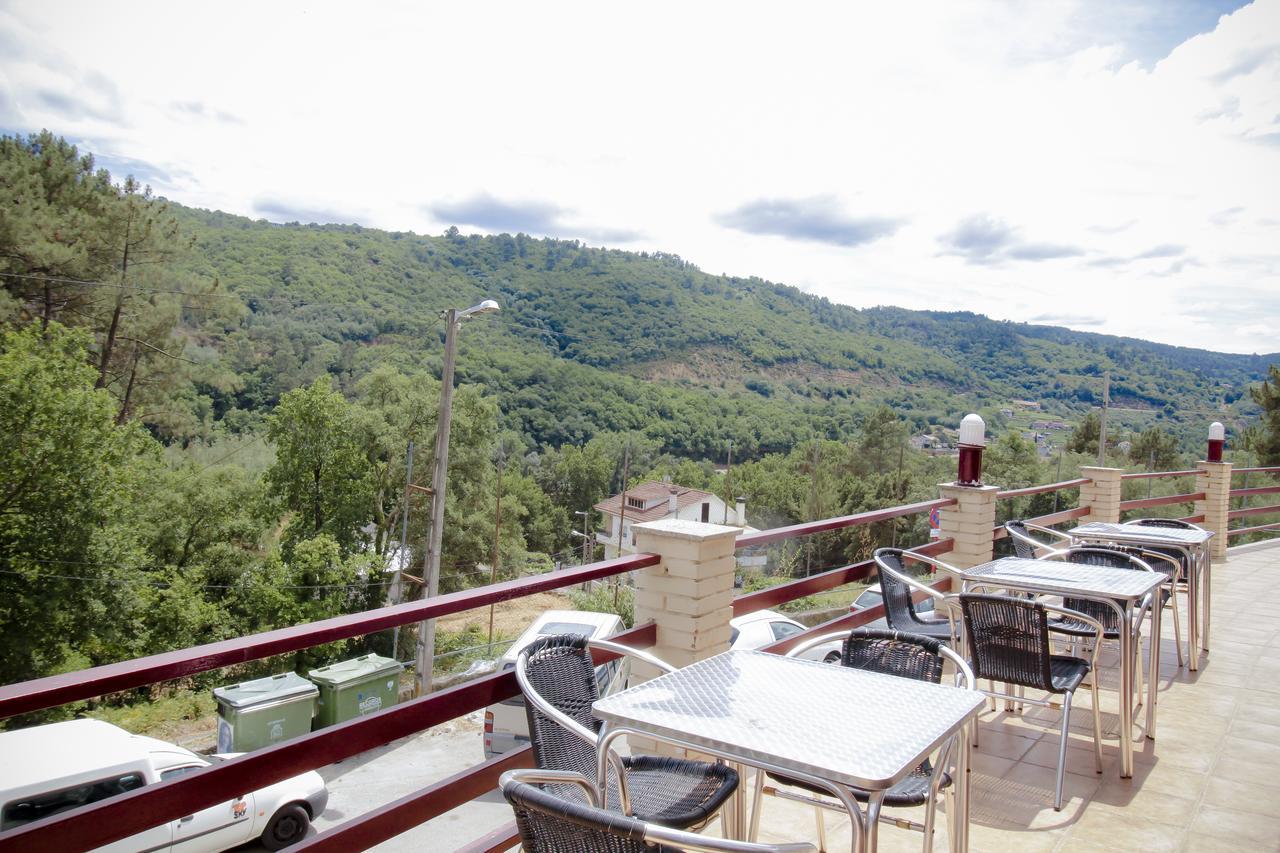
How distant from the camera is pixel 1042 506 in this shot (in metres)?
24.0

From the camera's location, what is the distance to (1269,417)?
18.5 meters

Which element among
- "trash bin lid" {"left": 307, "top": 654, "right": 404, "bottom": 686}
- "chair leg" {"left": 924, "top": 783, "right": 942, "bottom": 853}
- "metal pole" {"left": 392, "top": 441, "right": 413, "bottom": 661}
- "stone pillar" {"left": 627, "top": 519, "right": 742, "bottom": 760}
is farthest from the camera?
"metal pole" {"left": 392, "top": 441, "right": 413, "bottom": 661}

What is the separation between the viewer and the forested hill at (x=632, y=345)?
126 ft

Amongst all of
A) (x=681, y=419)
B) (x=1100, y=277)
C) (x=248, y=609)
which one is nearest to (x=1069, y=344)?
(x=681, y=419)

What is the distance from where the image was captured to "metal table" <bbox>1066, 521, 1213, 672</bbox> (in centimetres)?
451

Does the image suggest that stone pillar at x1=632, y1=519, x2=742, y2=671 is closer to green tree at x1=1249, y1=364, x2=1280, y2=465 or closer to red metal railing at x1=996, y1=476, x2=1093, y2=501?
red metal railing at x1=996, y1=476, x2=1093, y2=501

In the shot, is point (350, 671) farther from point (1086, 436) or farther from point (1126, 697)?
point (1086, 436)

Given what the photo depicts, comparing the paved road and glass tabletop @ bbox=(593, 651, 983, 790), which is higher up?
glass tabletop @ bbox=(593, 651, 983, 790)

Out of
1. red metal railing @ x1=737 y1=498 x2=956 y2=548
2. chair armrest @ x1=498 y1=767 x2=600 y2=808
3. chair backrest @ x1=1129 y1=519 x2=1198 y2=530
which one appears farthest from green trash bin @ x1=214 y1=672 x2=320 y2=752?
chair armrest @ x1=498 y1=767 x2=600 y2=808

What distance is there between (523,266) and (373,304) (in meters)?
23.2

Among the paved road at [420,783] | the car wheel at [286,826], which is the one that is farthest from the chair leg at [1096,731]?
the car wheel at [286,826]

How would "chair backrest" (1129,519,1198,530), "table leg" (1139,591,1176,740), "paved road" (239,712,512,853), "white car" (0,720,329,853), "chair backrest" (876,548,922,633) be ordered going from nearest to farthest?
"table leg" (1139,591,1176,740)
"chair backrest" (876,548,922,633)
"chair backrest" (1129,519,1198,530)
"white car" (0,720,329,853)
"paved road" (239,712,512,853)

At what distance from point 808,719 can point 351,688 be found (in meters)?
13.8

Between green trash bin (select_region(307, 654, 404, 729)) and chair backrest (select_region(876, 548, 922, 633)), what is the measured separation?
38.1 ft
